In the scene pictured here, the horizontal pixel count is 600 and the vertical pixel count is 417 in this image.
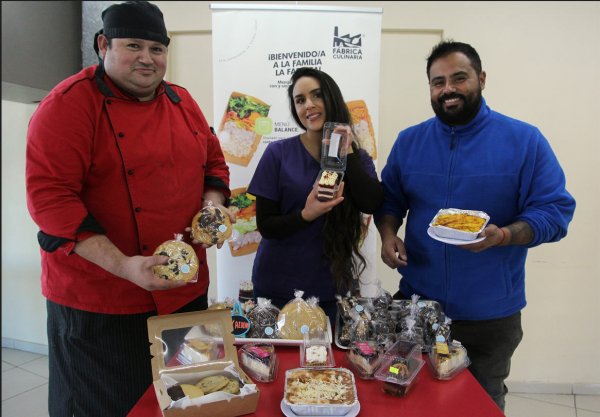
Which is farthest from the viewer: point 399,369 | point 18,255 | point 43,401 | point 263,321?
point 18,255

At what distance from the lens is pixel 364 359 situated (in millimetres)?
1440

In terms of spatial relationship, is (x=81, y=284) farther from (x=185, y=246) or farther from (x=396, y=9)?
(x=396, y=9)

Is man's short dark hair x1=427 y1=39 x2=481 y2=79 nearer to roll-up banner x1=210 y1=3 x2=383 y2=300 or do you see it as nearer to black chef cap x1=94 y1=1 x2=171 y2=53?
roll-up banner x1=210 y1=3 x2=383 y2=300

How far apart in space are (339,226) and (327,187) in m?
0.30

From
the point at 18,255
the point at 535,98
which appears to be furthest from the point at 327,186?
the point at 18,255

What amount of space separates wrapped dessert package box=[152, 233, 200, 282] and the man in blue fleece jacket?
93cm

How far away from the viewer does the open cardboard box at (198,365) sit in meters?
1.20

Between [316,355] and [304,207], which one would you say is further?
[304,207]

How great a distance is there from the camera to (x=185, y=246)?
1521 mm

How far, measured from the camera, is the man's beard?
1876 millimetres

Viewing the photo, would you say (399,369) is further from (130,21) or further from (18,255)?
(18,255)

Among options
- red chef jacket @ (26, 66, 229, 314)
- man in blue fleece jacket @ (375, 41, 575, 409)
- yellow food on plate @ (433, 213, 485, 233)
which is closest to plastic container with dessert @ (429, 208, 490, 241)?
yellow food on plate @ (433, 213, 485, 233)

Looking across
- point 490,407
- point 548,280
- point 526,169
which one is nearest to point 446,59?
point 526,169

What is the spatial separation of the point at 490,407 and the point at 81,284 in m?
1.47
